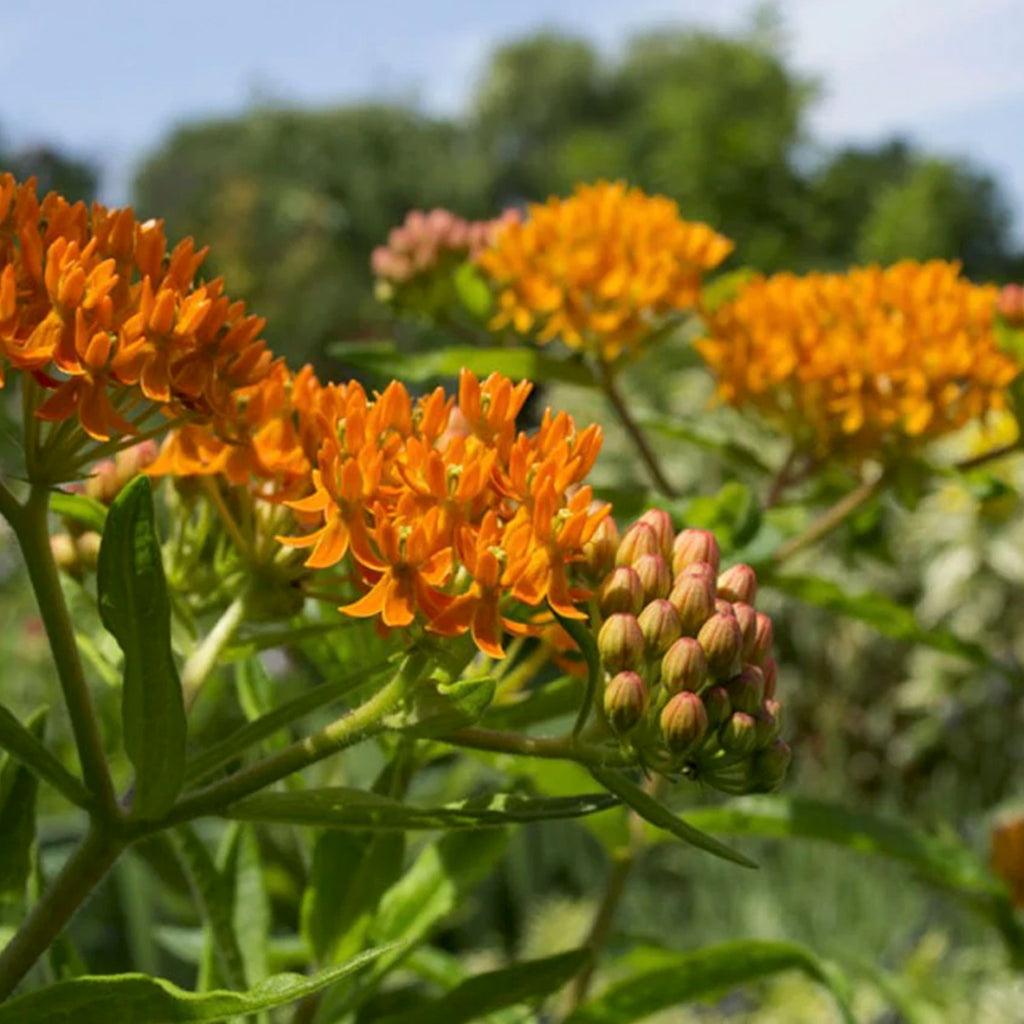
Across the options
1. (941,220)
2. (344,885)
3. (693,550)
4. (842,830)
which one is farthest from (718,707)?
(941,220)

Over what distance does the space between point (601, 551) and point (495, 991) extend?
0.44 meters

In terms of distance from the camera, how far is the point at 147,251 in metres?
0.98

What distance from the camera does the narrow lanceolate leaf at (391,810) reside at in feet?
2.94

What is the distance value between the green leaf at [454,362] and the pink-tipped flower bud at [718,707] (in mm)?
982

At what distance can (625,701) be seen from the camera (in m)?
0.92

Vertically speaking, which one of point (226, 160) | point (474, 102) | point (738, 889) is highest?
point (474, 102)

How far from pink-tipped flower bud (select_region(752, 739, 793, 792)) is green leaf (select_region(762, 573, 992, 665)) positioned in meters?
0.77

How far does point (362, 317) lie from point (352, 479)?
21.3 m

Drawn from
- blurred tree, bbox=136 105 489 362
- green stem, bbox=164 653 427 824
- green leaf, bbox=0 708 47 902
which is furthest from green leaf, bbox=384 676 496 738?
blurred tree, bbox=136 105 489 362

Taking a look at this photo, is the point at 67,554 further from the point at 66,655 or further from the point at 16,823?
the point at 66,655

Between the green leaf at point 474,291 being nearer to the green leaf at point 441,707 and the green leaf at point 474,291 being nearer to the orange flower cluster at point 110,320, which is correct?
the orange flower cluster at point 110,320

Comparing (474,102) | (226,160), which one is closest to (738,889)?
(226,160)

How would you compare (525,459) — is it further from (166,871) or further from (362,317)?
(362,317)

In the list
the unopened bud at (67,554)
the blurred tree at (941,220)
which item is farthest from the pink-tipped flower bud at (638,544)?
the blurred tree at (941,220)
